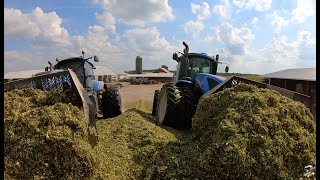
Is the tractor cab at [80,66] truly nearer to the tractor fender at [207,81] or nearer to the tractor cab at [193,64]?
the tractor cab at [193,64]

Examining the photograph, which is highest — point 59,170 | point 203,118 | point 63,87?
point 63,87

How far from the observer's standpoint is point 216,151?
4.95 m

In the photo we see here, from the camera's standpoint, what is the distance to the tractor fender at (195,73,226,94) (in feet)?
29.3

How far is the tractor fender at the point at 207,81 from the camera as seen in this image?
8938 mm

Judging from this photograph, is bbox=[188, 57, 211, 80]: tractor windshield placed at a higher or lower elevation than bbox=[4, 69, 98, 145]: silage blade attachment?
higher

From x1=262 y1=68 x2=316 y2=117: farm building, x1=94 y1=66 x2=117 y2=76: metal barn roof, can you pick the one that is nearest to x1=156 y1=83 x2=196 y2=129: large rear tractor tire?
x1=262 y1=68 x2=316 y2=117: farm building

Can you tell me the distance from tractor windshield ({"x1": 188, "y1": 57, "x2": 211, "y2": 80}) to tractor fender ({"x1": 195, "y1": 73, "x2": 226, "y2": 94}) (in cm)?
141

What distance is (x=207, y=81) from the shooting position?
9.29 m

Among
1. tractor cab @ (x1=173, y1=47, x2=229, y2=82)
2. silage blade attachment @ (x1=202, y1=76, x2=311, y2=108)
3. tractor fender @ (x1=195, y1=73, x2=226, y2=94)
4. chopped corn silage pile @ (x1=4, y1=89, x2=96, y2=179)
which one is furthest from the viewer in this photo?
tractor cab @ (x1=173, y1=47, x2=229, y2=82)

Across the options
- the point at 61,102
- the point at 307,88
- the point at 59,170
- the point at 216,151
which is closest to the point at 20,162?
the point at 59,170

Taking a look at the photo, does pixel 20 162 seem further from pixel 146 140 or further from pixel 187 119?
pixel 187 119

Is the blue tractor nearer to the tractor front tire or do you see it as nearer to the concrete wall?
the tractor front tire

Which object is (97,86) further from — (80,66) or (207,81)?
(207,81)

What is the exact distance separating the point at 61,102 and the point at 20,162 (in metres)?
1.49
